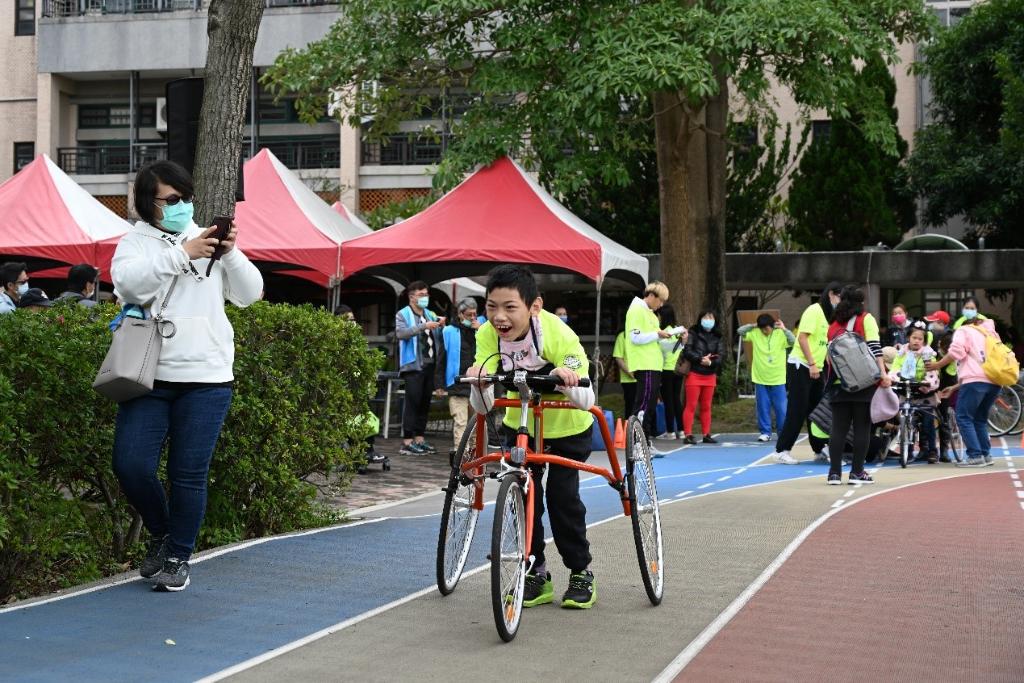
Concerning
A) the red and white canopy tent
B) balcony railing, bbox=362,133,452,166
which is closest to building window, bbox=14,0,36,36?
balcony railing, bbox=362,133,452,166

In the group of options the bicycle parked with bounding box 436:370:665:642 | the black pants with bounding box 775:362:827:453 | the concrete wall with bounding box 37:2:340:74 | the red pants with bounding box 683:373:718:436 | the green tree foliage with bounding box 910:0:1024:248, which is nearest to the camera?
the bicycle parked with bounding box 436:370:665:642

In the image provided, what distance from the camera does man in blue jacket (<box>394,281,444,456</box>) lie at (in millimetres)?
16875

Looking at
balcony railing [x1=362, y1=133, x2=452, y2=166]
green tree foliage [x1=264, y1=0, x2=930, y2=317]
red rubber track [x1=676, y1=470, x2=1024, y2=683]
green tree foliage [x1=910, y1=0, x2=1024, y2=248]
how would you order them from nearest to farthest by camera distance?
red rubber track [x1=676, y1=470, x2=1024, y2=683]
green tree foliage [x1=264, y1=0, x2=930, y2=317]
green tree foliage [x1=910, y1=0, x2=1024, y2=248]
balcony railing [x1=362, y1=133, x2=452, y2=166]

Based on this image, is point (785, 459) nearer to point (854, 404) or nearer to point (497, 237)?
point (854, 404)

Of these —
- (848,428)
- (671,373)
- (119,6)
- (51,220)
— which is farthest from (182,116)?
(119,6)

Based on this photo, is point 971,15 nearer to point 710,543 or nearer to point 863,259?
point 863,259

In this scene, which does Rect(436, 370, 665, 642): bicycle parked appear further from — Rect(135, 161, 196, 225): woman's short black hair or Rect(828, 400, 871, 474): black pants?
Rect(828, 400, 871, 474): black pants

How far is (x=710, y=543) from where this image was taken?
9.20 m

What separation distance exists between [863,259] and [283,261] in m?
14.7

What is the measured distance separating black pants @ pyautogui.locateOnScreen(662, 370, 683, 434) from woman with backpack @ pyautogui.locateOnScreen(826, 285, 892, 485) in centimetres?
439

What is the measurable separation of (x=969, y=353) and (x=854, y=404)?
4126 millimetres

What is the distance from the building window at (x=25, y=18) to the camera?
41.9 meters

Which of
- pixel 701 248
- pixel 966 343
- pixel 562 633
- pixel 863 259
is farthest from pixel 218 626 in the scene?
pixel 863 259

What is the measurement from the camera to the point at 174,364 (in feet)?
22.6
